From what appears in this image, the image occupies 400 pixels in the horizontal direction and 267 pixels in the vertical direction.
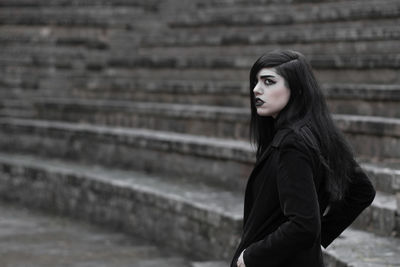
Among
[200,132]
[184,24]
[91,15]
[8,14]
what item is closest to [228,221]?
[200,132]

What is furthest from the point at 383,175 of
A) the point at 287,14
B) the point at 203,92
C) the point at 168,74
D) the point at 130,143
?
the point at 168,74

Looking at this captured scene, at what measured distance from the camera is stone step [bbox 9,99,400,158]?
597 cm

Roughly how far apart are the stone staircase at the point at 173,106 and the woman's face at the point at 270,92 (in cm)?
183

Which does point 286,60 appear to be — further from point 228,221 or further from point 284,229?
point 228,221

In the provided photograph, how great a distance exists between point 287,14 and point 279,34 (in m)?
Result: 0.63

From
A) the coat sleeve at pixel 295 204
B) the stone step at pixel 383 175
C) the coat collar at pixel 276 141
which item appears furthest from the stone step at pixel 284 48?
the coat sleeve at pixel 295 204

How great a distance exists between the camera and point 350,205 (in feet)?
9.60

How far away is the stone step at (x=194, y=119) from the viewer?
597 cm

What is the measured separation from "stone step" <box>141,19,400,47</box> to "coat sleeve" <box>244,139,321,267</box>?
16.5ft

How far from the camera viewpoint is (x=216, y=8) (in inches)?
414

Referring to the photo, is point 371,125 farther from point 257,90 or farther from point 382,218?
point 257,90

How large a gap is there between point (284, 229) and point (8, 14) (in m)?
10.3

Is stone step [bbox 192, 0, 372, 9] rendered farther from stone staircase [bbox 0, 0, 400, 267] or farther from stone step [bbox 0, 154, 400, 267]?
stone step [bbox 0, 154, 400, 267]

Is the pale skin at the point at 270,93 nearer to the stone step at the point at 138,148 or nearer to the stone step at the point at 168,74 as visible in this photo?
the stone step at the point at 138,148
